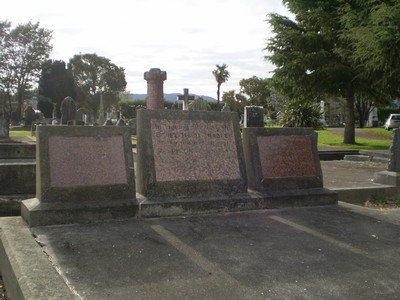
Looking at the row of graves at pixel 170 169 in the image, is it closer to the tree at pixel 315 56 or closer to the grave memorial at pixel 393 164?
the grave memorial at pixel 393 164

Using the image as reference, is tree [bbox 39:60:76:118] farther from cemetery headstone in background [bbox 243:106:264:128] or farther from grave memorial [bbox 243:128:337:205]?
grave memorial [bbox 243:128:337:205]

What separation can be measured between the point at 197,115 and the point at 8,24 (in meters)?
50.8

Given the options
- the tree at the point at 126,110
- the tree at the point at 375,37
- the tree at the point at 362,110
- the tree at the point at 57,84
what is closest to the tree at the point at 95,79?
the tree at the point at 126,110

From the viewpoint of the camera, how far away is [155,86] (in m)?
12.8

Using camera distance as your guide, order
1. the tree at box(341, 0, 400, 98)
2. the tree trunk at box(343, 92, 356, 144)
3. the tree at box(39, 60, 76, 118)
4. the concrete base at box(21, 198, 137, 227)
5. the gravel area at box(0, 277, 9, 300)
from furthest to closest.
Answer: the tree at box(39, 60, 76, 118), the tree trunk at box(343, 92, 356, 144), the tree at box(341, 0, 400, 98), the concrete base at box(21, 198, 137, 227), the gravel area at box(0, 277, 9, 300)

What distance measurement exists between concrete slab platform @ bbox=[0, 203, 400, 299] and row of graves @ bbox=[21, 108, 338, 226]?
0.73 ft

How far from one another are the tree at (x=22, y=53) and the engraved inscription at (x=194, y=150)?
50.1 m

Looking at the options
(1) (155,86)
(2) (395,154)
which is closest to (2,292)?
(2) (395,154)

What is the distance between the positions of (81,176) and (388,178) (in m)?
6.00

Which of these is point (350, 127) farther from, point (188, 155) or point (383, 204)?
point (188, 155)

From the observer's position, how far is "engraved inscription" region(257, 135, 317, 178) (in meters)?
5.55

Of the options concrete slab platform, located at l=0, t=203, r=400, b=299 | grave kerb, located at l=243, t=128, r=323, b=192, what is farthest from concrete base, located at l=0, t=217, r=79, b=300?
grave kerb, located at l=243, t=128, r=323, b=192

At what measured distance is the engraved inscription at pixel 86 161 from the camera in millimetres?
4441

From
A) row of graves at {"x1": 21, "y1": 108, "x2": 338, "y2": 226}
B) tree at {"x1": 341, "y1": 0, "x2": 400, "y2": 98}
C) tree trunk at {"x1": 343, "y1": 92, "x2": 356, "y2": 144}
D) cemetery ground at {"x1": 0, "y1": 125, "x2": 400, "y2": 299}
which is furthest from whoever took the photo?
tree trunk at {"x1": 343, "y1": 92, "x2": 356, "y2": 144}
